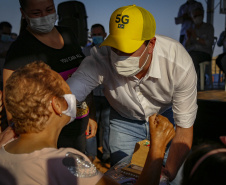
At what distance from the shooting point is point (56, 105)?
1241mm

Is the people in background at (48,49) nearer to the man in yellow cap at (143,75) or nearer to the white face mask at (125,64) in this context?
the man in yellow cap at (143,75)

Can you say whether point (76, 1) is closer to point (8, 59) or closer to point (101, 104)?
point (101, 104)

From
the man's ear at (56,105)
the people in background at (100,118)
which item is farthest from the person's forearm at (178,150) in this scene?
the people in background at (100,118)

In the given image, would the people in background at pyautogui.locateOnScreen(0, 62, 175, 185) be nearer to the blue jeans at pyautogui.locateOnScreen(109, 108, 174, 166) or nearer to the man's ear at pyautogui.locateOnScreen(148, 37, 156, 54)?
the man's ear at pyautogui.locateOnScreen(148, 37, 156, 54)

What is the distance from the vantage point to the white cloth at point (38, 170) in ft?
3.45

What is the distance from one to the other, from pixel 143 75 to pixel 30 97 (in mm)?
A: 974

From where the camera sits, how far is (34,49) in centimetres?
188

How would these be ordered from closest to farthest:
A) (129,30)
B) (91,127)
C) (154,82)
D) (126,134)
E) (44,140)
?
(44,140) → (129,30) → (154,82) → (126,134) → (91,127)

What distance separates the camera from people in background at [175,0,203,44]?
16.8 ft

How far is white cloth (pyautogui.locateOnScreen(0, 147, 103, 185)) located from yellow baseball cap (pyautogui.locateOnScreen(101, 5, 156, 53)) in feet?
2.65

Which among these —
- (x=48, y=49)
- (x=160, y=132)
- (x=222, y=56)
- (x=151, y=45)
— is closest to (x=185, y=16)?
(x=222, y=56)

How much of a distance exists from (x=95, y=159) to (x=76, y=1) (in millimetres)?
3024

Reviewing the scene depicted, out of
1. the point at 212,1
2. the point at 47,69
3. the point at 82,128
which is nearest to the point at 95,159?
the point at 82,128

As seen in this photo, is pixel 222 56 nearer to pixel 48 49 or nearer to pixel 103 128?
pixel 103 128
